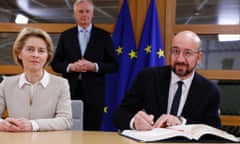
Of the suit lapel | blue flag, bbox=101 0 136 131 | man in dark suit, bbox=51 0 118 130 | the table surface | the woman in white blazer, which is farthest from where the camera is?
blue flag, bbox=101 0 136 131

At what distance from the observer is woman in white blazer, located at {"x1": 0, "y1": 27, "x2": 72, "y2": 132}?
2.35 metres

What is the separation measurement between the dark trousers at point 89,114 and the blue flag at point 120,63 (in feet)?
1.72

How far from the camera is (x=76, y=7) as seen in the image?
3590mm

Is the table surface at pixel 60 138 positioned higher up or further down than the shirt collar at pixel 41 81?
further down

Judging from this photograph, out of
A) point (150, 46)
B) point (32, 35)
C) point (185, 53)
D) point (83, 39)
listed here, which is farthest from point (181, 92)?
point (150, 46)

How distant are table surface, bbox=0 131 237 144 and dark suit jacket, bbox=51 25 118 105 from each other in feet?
5.04

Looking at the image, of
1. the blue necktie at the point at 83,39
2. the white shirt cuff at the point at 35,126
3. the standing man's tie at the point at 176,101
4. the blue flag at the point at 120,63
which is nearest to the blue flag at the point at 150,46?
the blue flag at the point at 120,63

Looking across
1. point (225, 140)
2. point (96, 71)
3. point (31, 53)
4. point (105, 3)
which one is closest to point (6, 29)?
point (105, 3)

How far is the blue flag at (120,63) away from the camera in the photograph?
409 cm

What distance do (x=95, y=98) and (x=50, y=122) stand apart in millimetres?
1392

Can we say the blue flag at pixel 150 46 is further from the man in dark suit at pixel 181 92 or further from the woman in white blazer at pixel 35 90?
the woman in white blazer at pixel 35 90

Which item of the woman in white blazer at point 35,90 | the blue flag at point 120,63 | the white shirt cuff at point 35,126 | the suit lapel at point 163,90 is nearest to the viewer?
the white shirt cuff at point 35,126

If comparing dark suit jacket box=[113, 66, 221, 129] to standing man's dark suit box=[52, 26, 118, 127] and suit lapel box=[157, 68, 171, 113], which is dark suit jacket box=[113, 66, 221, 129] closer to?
suit lapel box=[157, 68, 171, 113]

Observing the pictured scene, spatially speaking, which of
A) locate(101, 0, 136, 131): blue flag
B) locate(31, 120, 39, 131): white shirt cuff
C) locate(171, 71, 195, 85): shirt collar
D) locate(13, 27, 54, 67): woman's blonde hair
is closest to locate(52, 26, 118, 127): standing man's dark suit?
locate(101, 0, 136, 131): blue flag
